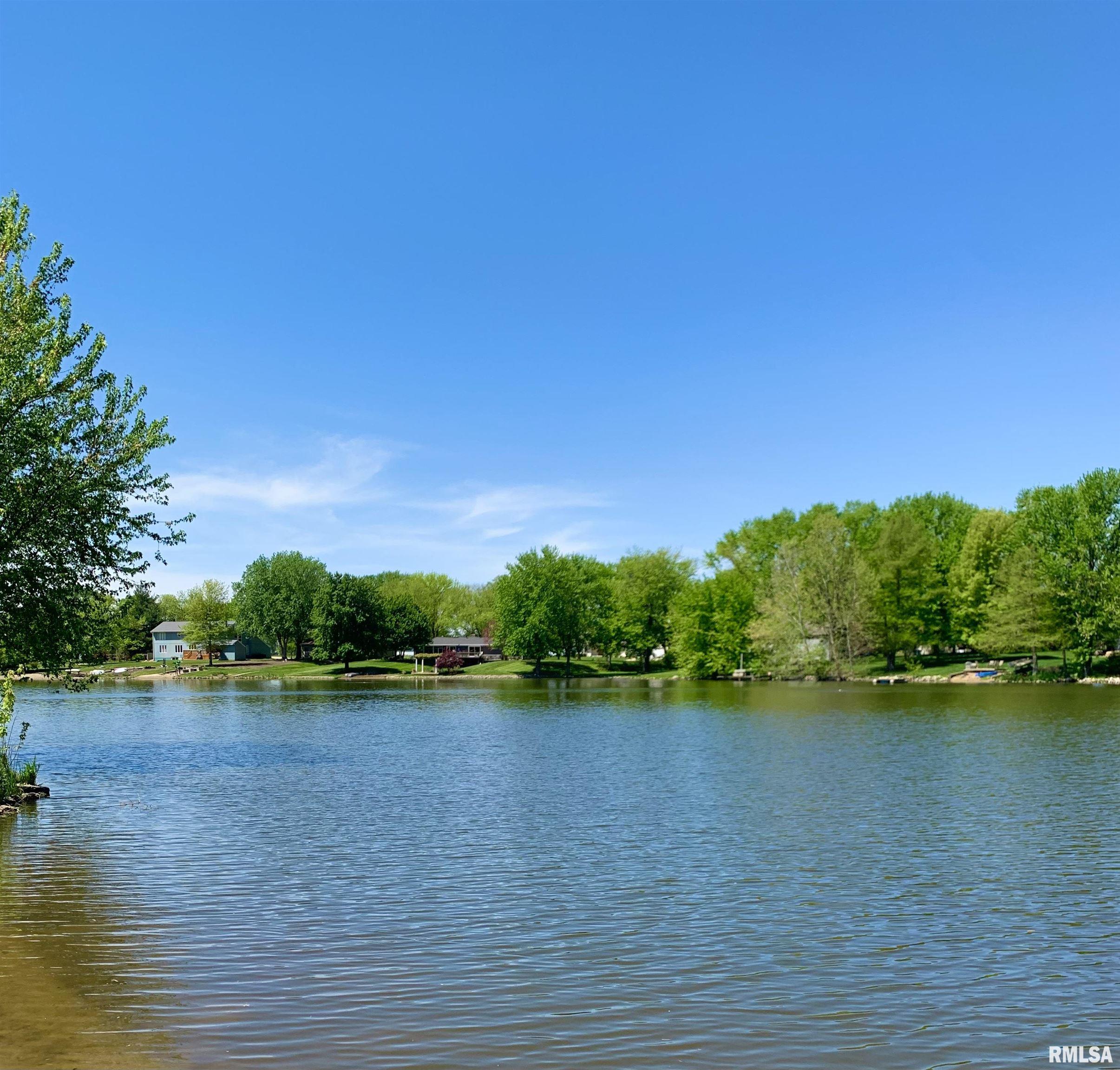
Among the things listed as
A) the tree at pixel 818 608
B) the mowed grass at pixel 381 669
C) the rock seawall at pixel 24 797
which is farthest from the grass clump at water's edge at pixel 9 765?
the mowed grass at pixel 381 669

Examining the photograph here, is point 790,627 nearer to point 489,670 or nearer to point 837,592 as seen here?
point 837,592

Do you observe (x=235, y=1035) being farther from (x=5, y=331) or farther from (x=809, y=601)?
(x=809, y=601)

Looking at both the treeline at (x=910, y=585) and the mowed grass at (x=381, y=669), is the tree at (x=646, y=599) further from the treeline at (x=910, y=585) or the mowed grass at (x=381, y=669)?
the treeline at (x=910, y=585)

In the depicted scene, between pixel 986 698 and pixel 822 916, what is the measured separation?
6085 cm

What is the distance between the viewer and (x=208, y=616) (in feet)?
570

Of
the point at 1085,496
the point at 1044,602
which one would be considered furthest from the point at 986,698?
the point at 1085,496

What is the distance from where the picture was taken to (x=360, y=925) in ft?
47.8

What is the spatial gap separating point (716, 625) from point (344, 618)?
67443mm

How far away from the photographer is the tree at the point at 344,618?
513ft

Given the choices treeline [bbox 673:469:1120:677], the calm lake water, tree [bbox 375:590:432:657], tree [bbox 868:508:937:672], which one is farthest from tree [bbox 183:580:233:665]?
the calm lake water

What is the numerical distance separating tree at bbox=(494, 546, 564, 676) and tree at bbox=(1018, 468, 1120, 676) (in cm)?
7091

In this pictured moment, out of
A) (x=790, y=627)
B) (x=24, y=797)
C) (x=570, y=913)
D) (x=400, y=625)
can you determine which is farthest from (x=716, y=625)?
(x=570, y=913)

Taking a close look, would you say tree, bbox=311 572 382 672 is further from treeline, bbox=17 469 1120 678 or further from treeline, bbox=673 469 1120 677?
treeline, bbox=673 469 1120 677

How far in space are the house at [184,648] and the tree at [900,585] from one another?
12549cm
